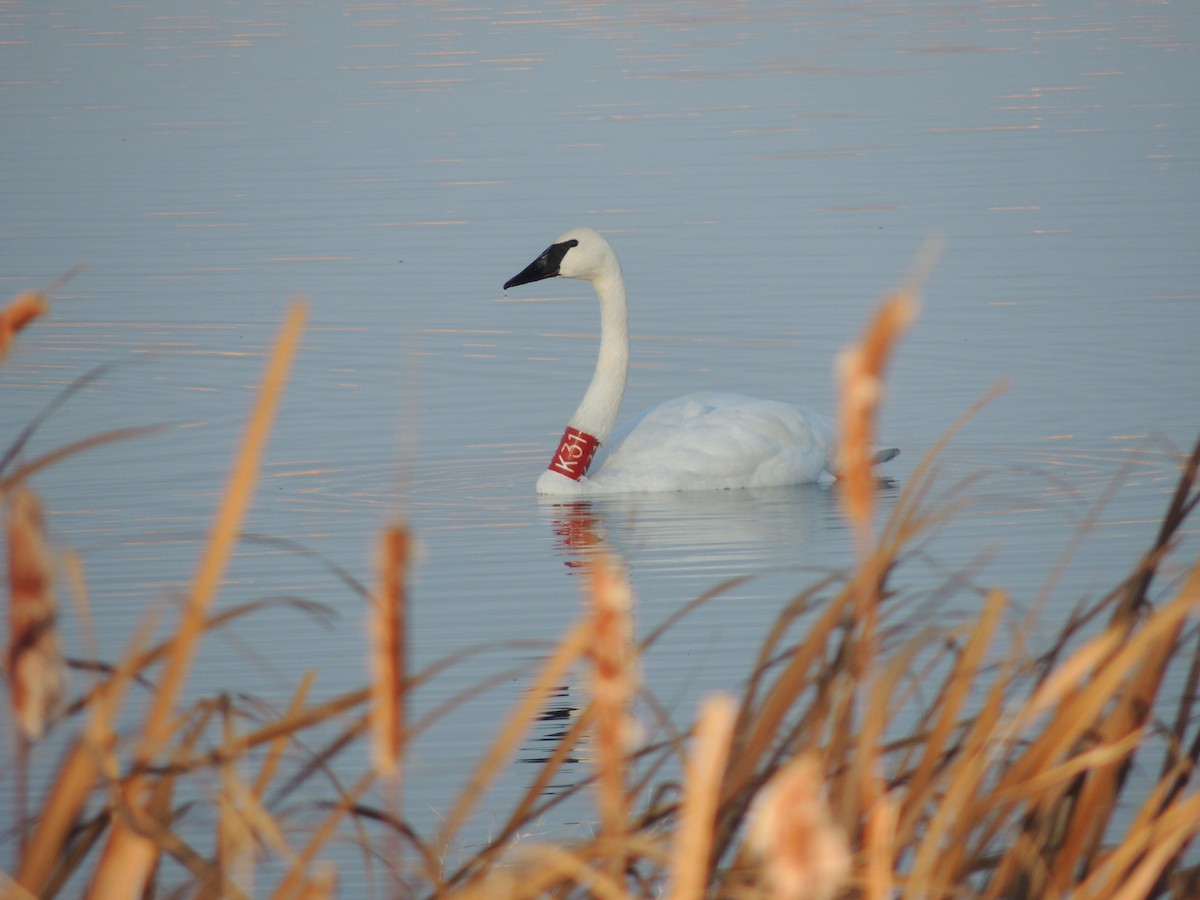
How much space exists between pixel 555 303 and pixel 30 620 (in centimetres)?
1341

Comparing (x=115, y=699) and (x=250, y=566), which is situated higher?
(x=115, y=699)

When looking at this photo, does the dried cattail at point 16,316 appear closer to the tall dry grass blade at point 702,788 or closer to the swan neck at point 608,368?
the tall dry grass blade at point 702,788

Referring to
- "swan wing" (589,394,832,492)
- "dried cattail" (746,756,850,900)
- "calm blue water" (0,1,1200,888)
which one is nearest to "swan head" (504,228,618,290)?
"calm blue water" (0,1,1200,888)

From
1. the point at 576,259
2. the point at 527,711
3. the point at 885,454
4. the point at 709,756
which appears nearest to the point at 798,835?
the point at 709,756

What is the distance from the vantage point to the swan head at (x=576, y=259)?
10.4 m

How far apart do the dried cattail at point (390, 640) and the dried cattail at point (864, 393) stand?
13.3 inches

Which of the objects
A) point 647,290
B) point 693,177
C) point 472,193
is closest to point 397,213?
point 472,193

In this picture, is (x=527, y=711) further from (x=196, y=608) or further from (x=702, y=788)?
(x=702, y=788)

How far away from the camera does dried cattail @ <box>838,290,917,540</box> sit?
5.13 ft

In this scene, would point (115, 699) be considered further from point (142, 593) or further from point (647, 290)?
point (647, 290)

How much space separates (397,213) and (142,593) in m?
10.5

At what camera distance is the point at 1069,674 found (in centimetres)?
201

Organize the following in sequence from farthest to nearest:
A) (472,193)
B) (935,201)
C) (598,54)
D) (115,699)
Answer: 1. (598,54)
2. (472,193)
3. (935,201)
4. (115,699)

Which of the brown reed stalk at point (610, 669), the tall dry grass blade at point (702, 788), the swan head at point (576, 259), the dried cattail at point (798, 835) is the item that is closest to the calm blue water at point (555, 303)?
the brown reed stalk at point (610, 669)
